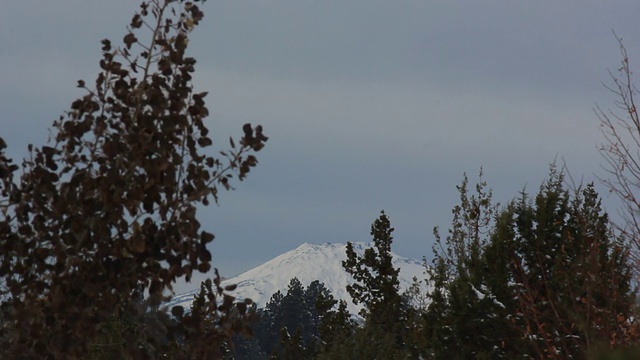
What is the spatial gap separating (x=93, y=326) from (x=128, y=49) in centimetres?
160

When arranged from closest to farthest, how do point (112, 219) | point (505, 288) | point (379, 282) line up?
1. point (112, 219)
2. point (505, 288)
3. point (379, 282)

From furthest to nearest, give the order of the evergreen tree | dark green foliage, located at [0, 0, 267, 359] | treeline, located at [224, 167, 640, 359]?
the evergreen tree < treeline, located at [224, 167, 640, 359] < dark green foliage, located at [0, 0, 267, 359]

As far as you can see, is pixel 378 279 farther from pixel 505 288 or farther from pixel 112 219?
pixel 112 219

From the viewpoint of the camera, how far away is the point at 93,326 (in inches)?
186

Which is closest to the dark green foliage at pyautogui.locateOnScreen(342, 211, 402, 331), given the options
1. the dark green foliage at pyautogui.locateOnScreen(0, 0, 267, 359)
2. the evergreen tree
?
the evergreen tree

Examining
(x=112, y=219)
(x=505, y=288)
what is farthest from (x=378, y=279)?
(x=112, y=219)

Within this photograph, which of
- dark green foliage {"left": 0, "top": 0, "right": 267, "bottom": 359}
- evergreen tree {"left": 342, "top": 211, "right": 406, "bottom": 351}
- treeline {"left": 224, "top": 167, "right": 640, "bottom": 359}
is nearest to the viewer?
dark green foliage {"left": 0, "top": 0, "right": 267, "bottom": 359}

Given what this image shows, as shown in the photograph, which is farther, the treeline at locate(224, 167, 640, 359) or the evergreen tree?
the evergreen tree

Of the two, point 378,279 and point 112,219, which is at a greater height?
point 378,279

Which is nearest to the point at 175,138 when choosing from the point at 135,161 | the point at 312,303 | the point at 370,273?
the point at 135,161

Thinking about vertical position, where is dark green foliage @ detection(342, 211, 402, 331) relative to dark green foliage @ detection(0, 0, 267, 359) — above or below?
above

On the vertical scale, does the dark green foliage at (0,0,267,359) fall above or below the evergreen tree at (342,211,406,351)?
below

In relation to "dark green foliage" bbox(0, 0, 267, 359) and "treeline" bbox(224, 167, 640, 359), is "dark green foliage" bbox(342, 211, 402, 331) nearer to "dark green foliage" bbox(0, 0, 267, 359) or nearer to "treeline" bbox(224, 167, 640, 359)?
"treeline" bbox(224, 167, 640, 359)

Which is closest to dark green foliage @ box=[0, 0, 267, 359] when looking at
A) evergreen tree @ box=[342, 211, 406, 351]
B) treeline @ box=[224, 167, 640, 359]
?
treeline @ box=[224, 167, 640, 359]
